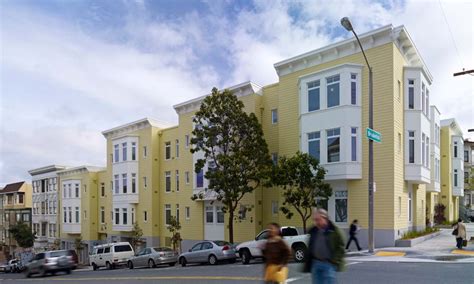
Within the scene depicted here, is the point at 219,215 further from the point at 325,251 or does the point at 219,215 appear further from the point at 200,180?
the point at 325,251

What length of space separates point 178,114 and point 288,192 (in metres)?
17.8

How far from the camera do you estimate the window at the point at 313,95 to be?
27.6 metres

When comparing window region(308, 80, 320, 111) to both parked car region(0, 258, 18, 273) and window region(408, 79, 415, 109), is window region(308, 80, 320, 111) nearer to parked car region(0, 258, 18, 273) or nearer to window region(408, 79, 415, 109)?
window region(408, 79, 415, 109)

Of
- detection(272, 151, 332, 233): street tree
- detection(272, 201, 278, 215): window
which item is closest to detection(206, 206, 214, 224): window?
detection(272, 201, 278, 215): window

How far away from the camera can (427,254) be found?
19500 mm

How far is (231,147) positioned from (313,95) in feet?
19.8

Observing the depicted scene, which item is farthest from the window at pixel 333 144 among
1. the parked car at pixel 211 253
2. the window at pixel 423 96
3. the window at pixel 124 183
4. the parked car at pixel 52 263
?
the window at pixel 124 183

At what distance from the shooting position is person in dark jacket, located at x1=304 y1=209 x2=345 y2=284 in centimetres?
787

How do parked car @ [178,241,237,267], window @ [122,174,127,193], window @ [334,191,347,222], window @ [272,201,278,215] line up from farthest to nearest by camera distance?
window @ [122,174,127,193], window @ [272,201,278,215], window @ [334,191,347,222], parked car @ [178,241,237,267]

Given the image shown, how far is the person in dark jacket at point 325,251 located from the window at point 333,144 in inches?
735

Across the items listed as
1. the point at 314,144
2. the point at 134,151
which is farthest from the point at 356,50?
the point at 134,151

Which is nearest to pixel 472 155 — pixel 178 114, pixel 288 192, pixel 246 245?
pixel 178 114

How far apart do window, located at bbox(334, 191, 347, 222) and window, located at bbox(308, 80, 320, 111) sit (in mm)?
5338

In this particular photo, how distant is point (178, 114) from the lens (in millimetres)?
39969
